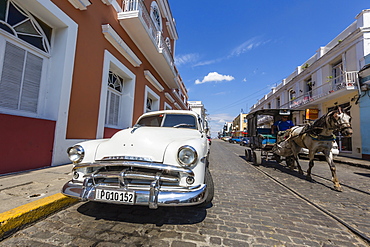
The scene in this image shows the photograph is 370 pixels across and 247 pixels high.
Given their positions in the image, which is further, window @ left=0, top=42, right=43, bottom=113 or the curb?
window @ left=0, top=42, right=43, bottom=113

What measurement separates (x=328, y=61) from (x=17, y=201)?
17.3 metres

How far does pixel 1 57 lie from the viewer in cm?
317

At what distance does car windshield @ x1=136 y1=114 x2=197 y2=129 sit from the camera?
3393 millimetres

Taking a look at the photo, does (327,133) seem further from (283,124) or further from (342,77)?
(342,77)

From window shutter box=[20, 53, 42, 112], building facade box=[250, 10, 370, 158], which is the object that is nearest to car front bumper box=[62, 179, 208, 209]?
window shutter box=[20, 53, 42, 112]

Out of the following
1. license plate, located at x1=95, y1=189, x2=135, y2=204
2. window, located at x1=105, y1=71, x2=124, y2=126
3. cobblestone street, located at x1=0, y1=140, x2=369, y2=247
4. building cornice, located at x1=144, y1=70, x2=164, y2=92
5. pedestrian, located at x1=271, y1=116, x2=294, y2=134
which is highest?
building cornice, located at x1=144, y1=70, x2=164, y2=92

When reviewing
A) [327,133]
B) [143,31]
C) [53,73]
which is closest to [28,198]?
[53,73]

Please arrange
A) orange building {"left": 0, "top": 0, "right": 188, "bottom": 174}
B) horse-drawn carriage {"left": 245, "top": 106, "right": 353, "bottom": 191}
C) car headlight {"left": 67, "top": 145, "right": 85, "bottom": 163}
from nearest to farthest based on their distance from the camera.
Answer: car headlight {"left": 67, "top": 145, "right": 85, "bottom": 163}, orange building {"left": 0, "top": 0, "right": 188, "bottom": 174}, horse-drawn carriage {"left": 245, "top": 106, "right": 353, "bottom": 191}

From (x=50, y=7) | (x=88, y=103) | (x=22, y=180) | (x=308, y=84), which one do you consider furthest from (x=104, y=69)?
(x=308, y=84)


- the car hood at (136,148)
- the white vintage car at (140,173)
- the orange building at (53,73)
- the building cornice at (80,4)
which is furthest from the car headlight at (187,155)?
the building cornice at (80,4)

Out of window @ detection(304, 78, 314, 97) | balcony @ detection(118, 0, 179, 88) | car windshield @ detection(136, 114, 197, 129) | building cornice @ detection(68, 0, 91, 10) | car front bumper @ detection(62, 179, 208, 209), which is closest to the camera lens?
car front bumper @ detection(62, 179, 208, 209)

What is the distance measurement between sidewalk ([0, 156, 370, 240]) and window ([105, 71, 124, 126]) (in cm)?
359

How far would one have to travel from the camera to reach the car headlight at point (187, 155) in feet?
5.89

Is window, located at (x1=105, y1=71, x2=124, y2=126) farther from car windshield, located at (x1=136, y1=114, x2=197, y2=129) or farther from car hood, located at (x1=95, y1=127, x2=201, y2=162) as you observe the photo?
car hood, located at (x1=95, y1=127, x2=201, y2=162)
